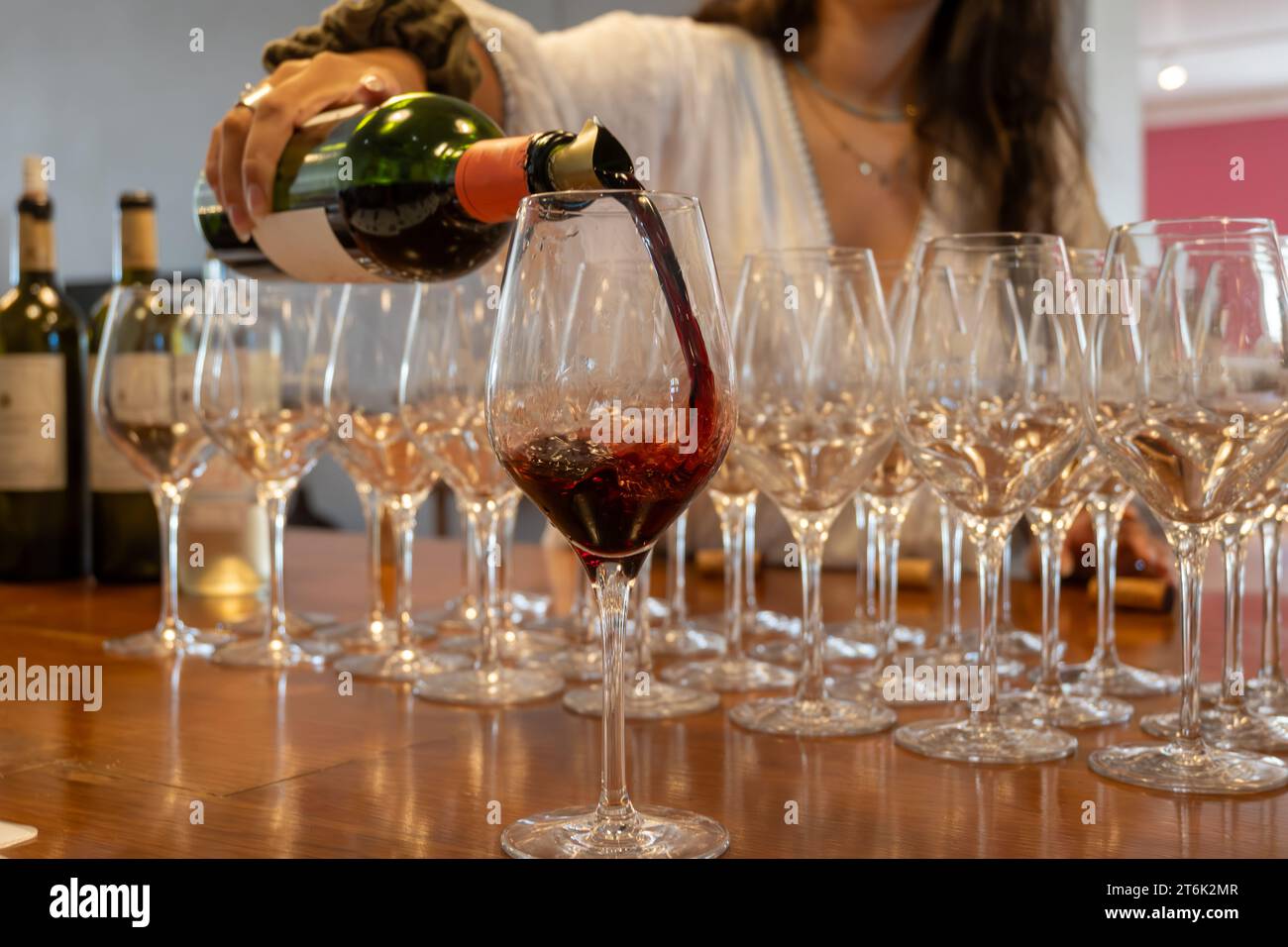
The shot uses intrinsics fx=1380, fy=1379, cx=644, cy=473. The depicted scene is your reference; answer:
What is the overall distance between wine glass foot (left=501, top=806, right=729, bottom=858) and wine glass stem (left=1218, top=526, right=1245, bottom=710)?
35cm

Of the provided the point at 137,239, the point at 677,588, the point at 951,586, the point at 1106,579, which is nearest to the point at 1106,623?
the point at 1106,579

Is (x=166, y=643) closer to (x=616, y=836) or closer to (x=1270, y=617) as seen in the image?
(x=616, y=836)

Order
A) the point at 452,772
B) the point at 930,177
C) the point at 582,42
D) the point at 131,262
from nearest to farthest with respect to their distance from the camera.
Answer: the point at 452,772
the point at 131,262
the point at 582,42
the point at 930,177

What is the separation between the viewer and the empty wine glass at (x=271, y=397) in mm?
1100

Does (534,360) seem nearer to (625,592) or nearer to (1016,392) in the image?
(625,592)

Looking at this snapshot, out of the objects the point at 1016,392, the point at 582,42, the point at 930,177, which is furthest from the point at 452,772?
the point at 930,177

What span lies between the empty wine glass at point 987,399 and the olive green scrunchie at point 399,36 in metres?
0.59

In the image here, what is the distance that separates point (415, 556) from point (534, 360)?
3.75 ft

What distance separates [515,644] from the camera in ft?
3.66

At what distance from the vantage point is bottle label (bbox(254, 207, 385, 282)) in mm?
980

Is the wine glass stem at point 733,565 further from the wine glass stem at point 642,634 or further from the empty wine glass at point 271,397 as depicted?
the empty wine glass at point 271,397

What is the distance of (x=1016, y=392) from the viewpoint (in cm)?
78
